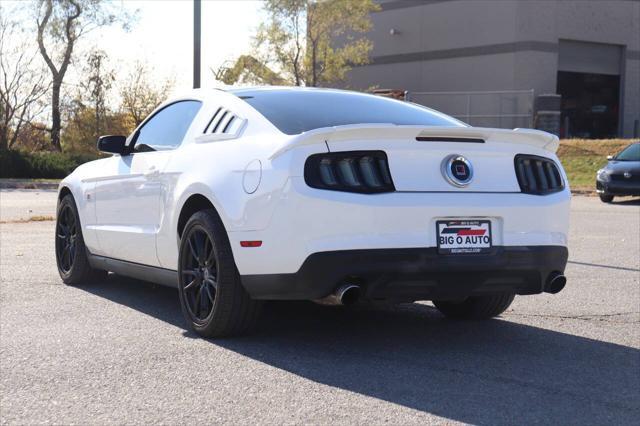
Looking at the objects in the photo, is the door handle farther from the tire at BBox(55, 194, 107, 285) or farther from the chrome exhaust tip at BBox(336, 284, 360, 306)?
the chrome exhaust tip at BBox(336, 284, 360, 306)

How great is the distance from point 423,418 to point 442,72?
4003 centimetres

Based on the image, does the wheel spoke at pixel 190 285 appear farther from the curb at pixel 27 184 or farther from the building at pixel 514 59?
the building at pixel 514 59

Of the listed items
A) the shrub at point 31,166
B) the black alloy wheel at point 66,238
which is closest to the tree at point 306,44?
the shrub at point 31,166

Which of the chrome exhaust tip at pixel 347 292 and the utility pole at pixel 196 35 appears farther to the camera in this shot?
the utility pole at pixel 196 35

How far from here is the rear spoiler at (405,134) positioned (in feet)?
16.1

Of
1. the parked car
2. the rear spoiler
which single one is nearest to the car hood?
the parked car

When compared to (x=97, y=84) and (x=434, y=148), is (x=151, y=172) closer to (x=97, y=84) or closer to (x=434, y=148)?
(x=434, y=148)

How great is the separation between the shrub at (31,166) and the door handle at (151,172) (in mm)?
27575

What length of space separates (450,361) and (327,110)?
178 centimetres

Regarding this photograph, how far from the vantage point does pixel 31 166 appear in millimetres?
33312

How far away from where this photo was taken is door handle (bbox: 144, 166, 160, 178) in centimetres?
625

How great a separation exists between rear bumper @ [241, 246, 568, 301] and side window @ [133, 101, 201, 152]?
5.32 feet

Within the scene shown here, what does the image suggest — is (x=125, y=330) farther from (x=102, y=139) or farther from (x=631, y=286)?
(x=631, y=286)

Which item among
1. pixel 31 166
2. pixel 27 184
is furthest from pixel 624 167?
pixel 31 166
